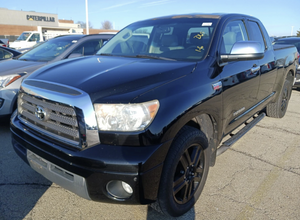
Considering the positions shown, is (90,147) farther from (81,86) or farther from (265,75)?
(265,75)

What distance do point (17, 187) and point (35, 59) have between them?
10.8 ft

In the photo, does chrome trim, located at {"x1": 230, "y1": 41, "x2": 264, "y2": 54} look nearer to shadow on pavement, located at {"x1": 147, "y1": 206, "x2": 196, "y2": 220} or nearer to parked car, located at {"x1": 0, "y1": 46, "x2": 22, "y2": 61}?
shadow on pavement, located at {"x1": 147, "y1": 206, "x2": 196, "y2": 220}

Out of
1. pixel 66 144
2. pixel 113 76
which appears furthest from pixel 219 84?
pixel 66 144

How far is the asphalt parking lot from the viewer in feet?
7.93

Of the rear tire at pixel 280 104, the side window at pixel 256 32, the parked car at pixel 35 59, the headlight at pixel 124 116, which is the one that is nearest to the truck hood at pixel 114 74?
the headlight at pixel 124 116

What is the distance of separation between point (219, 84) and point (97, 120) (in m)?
1.34

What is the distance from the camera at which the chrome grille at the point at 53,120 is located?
6.47 ft

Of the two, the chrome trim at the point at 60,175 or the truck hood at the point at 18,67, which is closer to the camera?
the chrome trim at the point at 60,175

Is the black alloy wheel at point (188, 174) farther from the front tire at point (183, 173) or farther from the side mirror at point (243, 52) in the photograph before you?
the side mirror at point (243, 52)

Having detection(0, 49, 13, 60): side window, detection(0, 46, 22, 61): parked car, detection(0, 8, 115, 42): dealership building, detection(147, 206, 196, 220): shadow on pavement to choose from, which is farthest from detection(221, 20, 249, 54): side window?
detection(0, 8, 115, 42): dealership building

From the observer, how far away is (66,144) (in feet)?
6.63

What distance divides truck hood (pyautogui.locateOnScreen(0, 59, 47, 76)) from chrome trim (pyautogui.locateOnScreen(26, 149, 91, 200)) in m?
2.62

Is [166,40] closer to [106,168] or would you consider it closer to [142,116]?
[142,116]

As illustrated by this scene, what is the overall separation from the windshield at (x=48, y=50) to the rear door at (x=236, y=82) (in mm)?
3635
